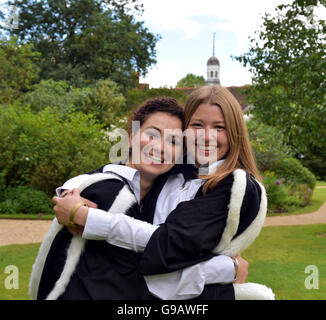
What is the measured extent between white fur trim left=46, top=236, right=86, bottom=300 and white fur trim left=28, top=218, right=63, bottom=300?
0.38 feet

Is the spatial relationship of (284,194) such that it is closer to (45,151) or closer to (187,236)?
(45,151)

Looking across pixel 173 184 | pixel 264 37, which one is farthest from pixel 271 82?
pixel 173 184

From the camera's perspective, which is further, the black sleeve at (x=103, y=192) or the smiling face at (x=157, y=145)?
the smiling face at (x=157, y=145)

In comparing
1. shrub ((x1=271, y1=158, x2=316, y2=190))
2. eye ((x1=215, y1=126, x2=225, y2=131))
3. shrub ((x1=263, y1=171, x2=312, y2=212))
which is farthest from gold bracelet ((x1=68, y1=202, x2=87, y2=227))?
shrub ((x1=271, y1=158, x2=316, y2=190))

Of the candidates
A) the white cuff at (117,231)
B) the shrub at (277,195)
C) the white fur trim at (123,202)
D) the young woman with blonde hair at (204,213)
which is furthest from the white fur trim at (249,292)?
the shrub at (277,195)

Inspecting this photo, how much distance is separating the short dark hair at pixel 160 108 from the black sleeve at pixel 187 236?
516 mm

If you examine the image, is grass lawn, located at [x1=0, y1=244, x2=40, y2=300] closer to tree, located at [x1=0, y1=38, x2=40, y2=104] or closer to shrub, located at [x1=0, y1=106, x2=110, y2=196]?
shrub, located at [x1=0, y1=106, x2=110, y2=196]

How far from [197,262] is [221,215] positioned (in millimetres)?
225

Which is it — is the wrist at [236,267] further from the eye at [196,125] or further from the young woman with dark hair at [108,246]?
the eye at [196,125]

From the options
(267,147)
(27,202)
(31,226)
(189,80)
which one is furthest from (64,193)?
(189,80)

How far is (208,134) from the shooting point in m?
2.07

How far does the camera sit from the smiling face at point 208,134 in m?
2.06

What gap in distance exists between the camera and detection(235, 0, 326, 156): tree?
8320mm
